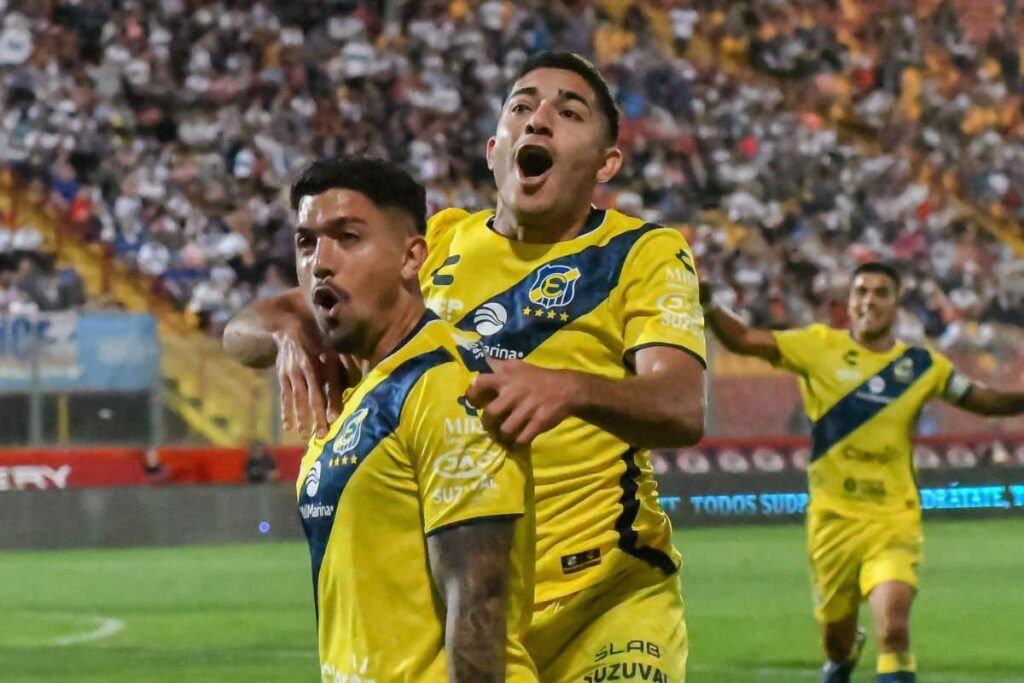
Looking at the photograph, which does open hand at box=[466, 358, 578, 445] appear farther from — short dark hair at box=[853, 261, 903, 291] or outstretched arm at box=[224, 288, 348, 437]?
short dark hair at box=[853, 261, 903, 291]

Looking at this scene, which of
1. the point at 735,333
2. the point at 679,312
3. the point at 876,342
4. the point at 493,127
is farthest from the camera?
the point at 493,127

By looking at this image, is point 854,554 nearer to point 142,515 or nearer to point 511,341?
point 511,341

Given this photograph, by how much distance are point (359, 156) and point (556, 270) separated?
1.20 metres

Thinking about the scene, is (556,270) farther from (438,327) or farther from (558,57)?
(438,327)

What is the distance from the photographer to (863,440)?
10.2 m

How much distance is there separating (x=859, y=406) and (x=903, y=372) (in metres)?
0.35

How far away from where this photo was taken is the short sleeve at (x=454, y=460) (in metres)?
3.38

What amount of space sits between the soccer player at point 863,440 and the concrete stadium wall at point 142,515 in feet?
34.5

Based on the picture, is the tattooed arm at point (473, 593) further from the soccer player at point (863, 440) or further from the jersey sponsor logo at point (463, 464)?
the soccer player at point (863, 440)

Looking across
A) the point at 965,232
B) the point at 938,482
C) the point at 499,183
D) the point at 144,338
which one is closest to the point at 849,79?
the point at 965,232

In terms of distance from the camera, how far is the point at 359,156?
3715 millimetres

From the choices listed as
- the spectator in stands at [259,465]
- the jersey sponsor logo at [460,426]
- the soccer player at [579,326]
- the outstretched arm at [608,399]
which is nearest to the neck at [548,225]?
the soccer player at [579,326]

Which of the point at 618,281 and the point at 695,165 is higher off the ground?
the point at 695,165

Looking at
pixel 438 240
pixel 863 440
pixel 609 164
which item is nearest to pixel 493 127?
pixel 863 440
